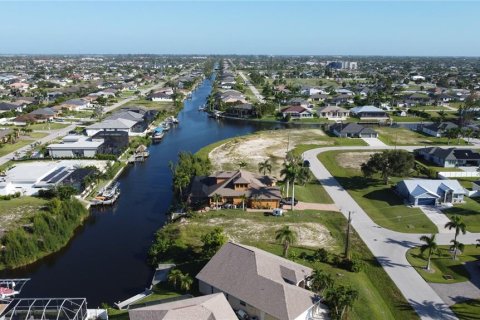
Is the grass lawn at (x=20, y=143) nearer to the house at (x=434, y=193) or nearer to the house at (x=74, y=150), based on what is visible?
the house at (x=74, y=150)

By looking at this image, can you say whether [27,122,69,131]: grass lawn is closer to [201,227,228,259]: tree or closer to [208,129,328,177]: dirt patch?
[208,129,328,177]: dirt patch

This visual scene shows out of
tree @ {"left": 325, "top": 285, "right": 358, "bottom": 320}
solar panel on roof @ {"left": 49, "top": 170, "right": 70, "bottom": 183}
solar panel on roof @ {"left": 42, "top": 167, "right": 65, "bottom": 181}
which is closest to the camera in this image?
tree @ {"left": 325, "top": 285, "right": 358, "bottom": 320}

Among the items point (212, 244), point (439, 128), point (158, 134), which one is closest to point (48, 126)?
point (158, 134)

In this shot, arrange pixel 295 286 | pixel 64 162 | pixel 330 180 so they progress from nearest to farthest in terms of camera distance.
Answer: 1. pixel 295 286
2. pixel 330 180
3. pixel 64 162

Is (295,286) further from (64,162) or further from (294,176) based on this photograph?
(64,162)

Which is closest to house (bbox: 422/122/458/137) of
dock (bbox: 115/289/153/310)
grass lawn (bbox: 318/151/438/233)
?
grass lawn (bbox: 318/151/438/233)

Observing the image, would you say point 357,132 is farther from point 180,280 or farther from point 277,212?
point 180,280

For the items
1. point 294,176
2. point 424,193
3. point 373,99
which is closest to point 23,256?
point 294,176
